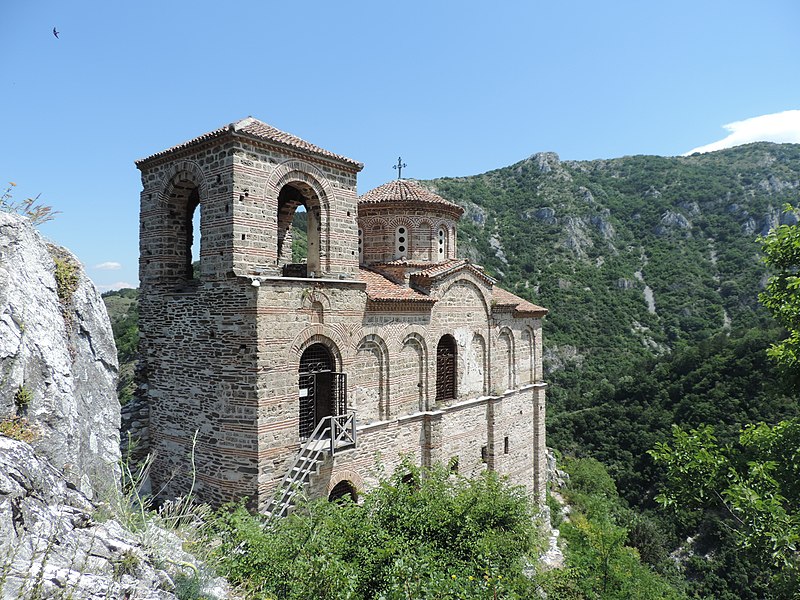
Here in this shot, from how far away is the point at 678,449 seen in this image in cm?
878

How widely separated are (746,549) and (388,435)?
8.27 m

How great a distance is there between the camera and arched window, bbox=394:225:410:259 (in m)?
16.7

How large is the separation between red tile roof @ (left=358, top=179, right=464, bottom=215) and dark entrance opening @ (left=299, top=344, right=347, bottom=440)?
7089 mm

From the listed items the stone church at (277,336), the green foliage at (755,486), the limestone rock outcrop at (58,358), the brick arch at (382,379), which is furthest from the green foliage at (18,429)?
the green foliage at (755,486)

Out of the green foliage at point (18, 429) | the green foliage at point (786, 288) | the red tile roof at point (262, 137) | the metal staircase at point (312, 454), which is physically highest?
the red tile roof at point (262, 137)

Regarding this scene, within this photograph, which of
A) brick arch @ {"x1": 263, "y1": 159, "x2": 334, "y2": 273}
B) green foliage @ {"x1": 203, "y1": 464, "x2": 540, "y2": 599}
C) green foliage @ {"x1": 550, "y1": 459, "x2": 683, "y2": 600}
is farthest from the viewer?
green foliage @ {"x1": 550, "y1": 459, "x2": 683, "y2": 600}

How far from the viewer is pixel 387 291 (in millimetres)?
13484

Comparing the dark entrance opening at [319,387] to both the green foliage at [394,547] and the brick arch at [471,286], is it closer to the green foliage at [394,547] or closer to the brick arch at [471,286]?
the green foliage at [394,547]

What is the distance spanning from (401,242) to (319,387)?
695 cm

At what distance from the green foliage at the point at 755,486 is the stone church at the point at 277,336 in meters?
6.20

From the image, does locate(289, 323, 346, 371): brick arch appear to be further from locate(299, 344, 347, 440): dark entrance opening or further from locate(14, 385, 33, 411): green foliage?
locate(14, 385, 33, 411): green foliage

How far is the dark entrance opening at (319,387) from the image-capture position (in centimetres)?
1154

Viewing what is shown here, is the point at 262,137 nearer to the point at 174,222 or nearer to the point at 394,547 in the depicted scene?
the point at 174,222

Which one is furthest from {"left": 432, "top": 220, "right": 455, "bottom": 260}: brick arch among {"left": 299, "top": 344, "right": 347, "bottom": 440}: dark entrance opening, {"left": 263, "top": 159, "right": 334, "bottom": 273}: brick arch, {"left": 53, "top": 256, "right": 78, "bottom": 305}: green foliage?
{"left": 53, "top": 256, "right": 78, "bottom": 305}: green foliage
